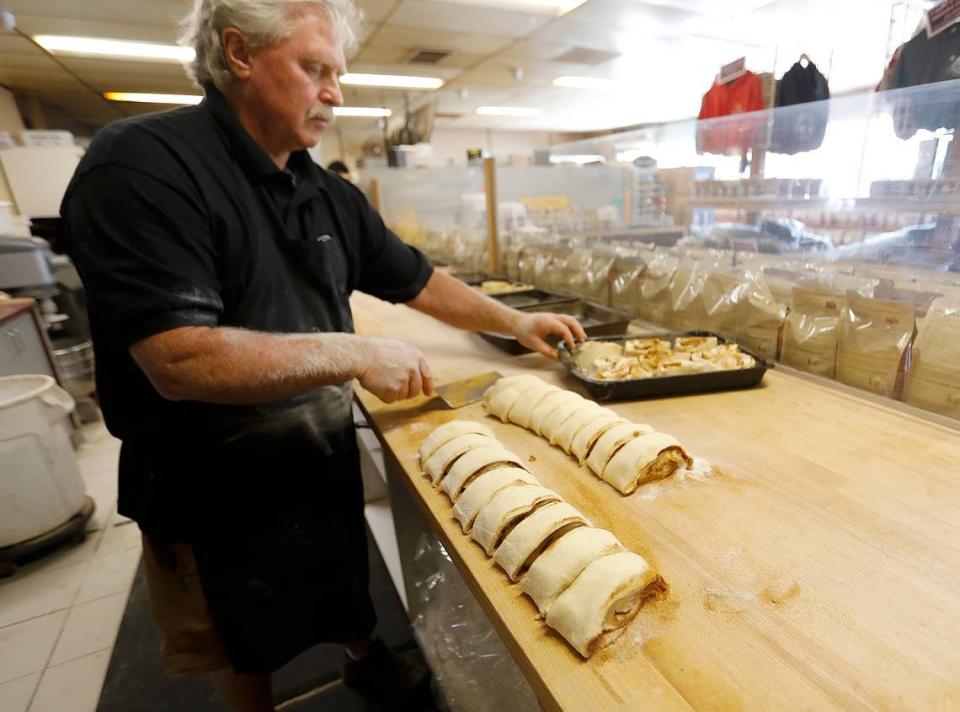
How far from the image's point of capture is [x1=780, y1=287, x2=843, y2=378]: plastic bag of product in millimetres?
1233

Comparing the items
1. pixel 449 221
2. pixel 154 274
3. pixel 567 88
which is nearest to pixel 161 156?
pixel 154 274

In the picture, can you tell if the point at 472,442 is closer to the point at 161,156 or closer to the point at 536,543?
the point at 536,543

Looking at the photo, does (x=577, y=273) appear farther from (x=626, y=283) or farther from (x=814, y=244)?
(x=814, y=244)

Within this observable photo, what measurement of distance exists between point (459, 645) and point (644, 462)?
0.80m

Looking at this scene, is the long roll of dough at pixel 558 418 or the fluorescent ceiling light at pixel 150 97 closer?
the long roll of dough at pixel 558 418

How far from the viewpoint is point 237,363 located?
90 cm

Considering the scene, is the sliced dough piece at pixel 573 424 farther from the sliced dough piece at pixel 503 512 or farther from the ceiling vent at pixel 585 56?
the ceiling vent at pixel 585 56

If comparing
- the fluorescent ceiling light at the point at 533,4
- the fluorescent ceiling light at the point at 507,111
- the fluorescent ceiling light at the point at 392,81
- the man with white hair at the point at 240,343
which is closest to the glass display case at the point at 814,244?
the man with white hair at the point at 240,343

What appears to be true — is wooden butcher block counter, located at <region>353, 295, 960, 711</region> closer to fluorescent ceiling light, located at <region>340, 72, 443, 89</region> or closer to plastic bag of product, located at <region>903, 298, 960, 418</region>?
plastic bag of product, located at <region>903, 298, 960, 418</region>

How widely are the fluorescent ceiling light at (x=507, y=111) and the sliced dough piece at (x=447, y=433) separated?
8.94 meters

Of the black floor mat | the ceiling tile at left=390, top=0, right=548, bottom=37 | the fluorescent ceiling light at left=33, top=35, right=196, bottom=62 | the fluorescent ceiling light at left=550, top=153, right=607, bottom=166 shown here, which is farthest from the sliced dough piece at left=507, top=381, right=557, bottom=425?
the fluorescent ceiling light at left=33, top=35, right=196, bottom=62

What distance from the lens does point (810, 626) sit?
1.92 ft

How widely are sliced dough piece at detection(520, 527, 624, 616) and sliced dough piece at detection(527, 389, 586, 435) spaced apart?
0.40m

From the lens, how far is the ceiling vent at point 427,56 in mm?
5418
